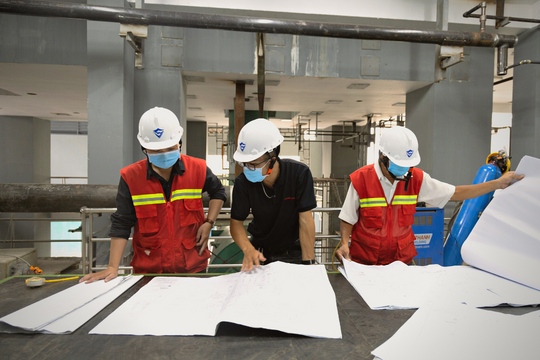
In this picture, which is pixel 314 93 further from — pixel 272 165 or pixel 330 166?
pixel 330 166

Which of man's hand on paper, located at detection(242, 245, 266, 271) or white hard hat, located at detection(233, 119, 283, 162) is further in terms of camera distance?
white hard hat, located at detection(233, 119, 283, 162)

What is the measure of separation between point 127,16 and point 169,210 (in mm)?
2748

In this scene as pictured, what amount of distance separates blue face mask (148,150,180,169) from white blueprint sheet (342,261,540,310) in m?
1.25

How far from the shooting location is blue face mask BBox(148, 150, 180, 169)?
1996mm

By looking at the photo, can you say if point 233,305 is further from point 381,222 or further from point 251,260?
point 381,222

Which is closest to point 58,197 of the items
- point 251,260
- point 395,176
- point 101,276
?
point 101,276

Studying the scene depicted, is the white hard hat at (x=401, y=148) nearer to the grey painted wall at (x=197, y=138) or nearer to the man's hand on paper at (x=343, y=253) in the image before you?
the man's hand on paper at (x=343, y=253)

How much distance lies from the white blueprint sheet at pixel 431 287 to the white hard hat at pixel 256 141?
0.84 m

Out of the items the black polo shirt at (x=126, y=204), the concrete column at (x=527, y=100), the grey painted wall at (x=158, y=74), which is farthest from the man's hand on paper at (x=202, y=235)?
the concrete column at (x=527, y=100)

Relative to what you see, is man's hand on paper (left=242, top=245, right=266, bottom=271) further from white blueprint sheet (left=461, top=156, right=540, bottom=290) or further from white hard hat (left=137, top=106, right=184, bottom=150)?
white blueprint sheet (left=461, top=156, right=540, bottom=290)

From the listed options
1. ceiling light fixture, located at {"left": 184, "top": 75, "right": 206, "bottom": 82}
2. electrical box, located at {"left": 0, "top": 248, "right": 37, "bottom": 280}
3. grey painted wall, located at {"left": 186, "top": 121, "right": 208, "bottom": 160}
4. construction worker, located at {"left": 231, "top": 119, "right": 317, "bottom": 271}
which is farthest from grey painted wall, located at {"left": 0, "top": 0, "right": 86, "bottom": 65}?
grey painted wall, located at {"left": 186, "top": 121, "right": 208, "bottom": 160}

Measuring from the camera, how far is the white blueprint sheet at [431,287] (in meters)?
1.31

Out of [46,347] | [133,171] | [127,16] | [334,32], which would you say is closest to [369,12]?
[334,32]

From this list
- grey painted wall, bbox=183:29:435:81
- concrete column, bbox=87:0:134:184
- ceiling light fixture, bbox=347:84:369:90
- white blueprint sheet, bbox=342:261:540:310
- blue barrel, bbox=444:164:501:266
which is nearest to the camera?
white blueprint sheet, bbox=342:261:540:310
